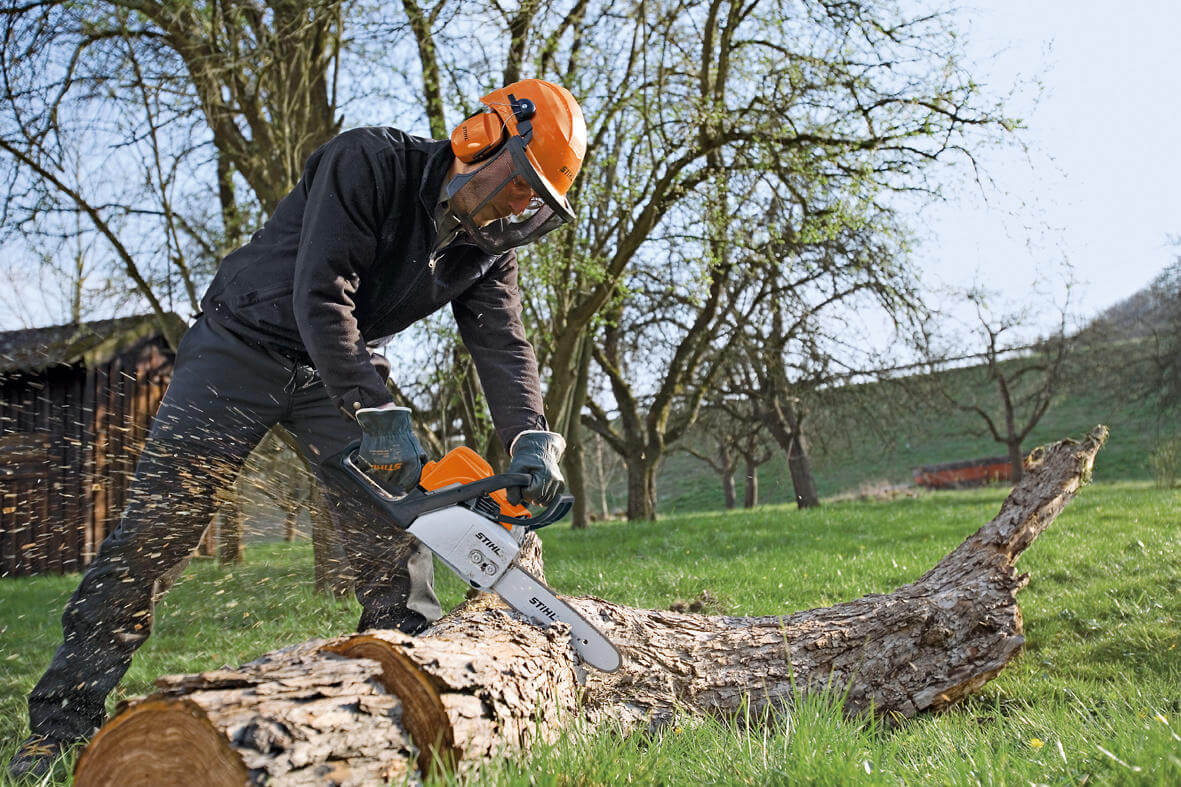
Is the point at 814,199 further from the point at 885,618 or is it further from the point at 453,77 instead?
the point at 885,618

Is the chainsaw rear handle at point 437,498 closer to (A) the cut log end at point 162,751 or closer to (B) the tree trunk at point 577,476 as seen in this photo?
(A) the cut log end at point 162,751

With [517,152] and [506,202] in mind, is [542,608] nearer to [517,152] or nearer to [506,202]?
[506,202]

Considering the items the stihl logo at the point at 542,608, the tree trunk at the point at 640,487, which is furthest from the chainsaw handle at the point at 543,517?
the tree trunk at the point at 640,487

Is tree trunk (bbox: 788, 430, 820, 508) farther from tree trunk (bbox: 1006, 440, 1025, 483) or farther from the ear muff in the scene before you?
the ear muff

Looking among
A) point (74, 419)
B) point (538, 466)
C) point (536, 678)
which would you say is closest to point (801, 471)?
point (74, 419)

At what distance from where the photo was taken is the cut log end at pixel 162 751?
137 centimetres

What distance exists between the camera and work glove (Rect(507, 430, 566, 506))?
245 centimetres

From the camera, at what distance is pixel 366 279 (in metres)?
2.94

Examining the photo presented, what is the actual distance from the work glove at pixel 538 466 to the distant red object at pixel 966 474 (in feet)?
78.1

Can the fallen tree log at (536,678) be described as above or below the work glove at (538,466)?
below

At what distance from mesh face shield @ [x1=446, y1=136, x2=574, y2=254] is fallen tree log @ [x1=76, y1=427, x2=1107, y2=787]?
132cm

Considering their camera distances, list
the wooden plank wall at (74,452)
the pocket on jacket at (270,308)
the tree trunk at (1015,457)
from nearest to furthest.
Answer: the pocket on jacket at (270,308) < the wooden plank wall at (74,452) < the tree trunk at (1015,457)

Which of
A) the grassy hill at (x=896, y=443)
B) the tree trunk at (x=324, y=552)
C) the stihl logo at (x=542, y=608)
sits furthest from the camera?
the grassy hill at (x=896, y=443)

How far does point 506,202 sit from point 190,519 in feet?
5.41
